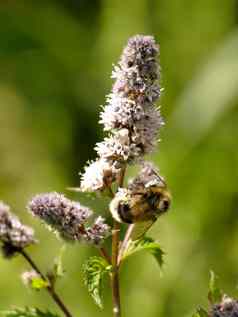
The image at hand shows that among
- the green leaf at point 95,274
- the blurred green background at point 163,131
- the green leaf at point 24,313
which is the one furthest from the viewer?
the blurred green background at point 163,131

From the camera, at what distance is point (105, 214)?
5281 mm

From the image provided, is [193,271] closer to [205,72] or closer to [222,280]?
[222,280]

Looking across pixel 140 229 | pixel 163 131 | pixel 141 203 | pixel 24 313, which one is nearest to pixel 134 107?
pixel 141 203

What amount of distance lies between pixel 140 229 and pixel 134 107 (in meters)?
0.43

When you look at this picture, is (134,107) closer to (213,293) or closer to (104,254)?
(104,254)

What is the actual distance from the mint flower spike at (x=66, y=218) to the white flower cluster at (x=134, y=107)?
163mm

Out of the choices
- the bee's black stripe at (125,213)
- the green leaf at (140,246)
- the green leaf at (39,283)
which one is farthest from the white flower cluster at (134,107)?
the green leaf at (39,283)

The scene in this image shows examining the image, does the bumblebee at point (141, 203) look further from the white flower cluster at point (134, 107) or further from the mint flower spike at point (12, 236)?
the mint flower spike at point (12, 236)

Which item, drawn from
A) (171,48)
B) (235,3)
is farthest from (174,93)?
(235,3)

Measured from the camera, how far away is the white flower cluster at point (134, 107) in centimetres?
260

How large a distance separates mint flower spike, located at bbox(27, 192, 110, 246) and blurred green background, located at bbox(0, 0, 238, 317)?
6.93ft

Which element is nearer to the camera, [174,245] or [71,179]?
[174,245]

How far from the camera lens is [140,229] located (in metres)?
2.79

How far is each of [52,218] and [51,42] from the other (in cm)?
418
